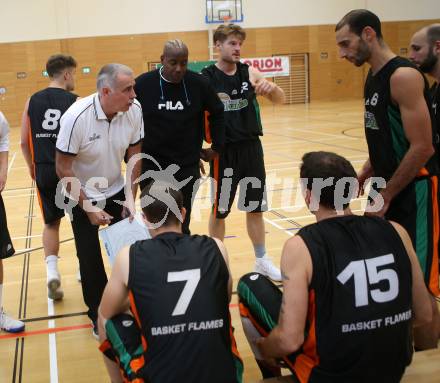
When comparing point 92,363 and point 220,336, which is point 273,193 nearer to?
point 92,363

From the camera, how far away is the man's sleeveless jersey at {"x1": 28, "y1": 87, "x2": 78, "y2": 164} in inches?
174

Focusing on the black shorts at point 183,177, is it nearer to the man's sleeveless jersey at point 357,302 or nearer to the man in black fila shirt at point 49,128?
the man in black fila shirt at point 49,128

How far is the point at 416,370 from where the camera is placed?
2713 mm

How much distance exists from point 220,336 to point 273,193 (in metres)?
6.21

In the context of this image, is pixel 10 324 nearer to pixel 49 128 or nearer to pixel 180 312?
pixel 49 128

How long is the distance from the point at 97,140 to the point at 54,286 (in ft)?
5.14

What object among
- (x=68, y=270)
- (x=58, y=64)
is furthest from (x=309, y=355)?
(x=68, y=270)

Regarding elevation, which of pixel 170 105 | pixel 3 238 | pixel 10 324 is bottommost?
pixel 10 324

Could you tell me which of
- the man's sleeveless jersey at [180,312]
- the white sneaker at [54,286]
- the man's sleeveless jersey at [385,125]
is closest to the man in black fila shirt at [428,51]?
the man's sleeveless jersey at [385,125]


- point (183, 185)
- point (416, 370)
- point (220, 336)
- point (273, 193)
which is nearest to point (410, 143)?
point (416, 370)

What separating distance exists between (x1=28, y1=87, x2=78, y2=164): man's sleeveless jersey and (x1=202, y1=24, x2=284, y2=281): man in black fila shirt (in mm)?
1311

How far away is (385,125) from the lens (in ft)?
10.1

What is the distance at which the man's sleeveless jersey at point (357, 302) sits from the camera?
2.17 meters

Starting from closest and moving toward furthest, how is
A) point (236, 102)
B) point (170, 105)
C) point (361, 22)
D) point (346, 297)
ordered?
1. point (346, 297)
2. point (361, 22)
3. point (170, 105)
4. point (236, 102)
